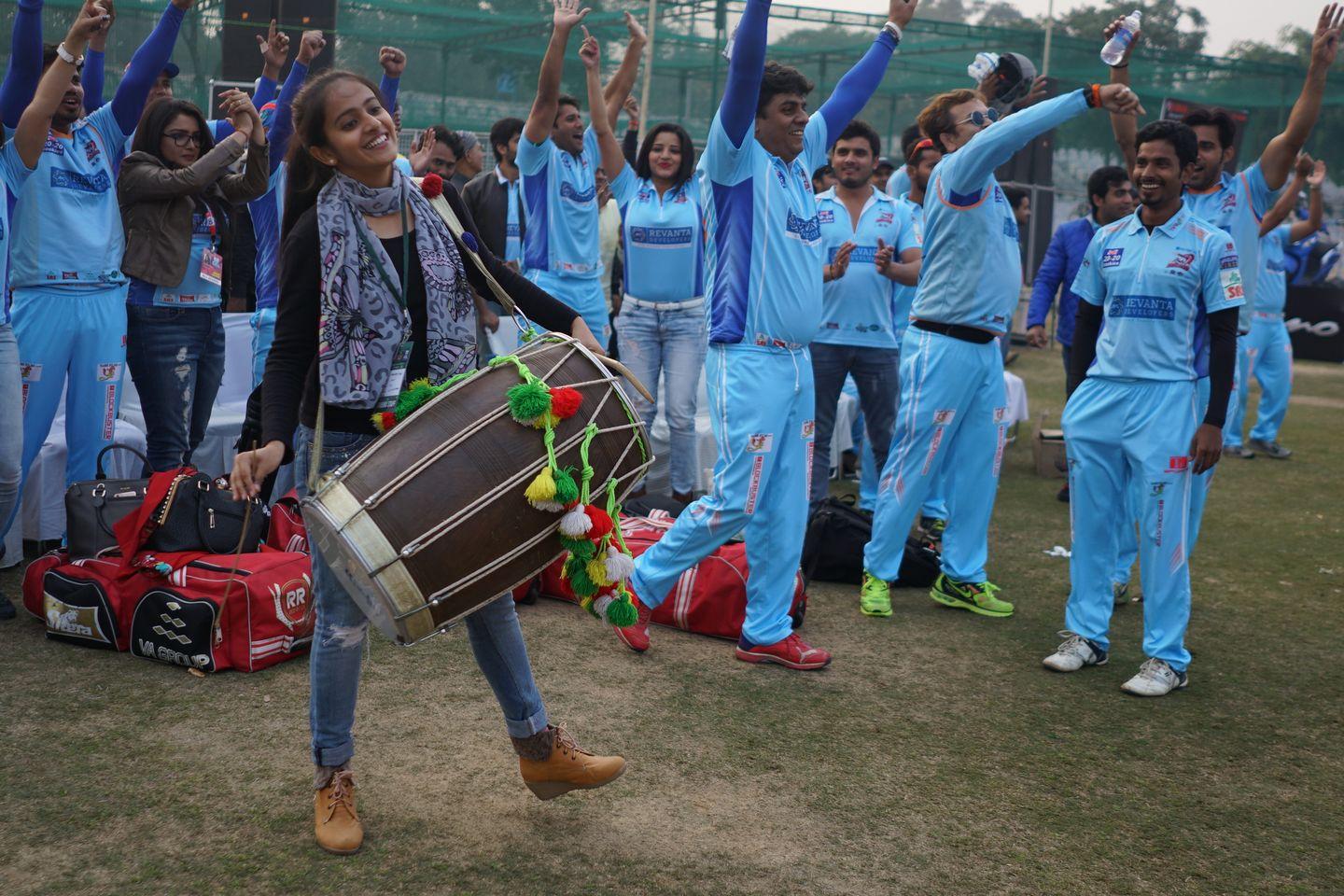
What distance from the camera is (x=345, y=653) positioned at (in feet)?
10.3

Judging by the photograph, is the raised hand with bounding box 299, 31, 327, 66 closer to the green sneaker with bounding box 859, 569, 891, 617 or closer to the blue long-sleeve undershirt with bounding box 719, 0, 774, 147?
the blue long-sleeve undershirt with bounding box 719, 0, 774, 147

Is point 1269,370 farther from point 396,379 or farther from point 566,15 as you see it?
point 396,379

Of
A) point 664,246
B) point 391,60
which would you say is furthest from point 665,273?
point 391,60

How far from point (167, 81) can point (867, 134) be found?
3810 millimetres

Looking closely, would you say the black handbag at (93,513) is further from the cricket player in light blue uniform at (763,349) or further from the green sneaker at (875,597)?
the green sneaker at (875,597)

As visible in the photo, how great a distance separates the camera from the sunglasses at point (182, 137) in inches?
223

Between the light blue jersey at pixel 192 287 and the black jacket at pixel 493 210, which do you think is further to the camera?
the black jacket at pixel 493 210

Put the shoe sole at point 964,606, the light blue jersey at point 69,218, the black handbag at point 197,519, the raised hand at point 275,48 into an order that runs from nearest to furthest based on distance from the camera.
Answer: the black handbag at point 197,519, the light blue jersey at point 69,218, the shoe sole at point 964,606, the raised hand at point 275,48

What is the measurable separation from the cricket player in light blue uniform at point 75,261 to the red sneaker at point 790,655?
302cm

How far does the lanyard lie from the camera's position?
119 inches

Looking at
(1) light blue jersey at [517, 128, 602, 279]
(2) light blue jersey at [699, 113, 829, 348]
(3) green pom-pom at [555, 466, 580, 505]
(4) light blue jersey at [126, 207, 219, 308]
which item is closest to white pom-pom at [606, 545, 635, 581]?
(3) green pom-pom at [555, 466, 580, 505]

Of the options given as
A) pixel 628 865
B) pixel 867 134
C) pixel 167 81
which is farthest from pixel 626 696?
pixel 167 81

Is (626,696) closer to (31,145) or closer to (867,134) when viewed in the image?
(31,145)

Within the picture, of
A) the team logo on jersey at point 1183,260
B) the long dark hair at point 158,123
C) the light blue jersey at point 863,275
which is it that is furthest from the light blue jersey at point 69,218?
the team logo on jersey at point 1183,260
